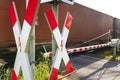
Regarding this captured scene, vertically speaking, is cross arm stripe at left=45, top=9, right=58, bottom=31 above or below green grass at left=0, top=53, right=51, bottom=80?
above

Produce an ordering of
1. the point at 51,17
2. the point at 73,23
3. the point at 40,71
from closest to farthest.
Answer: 1. the point at 51,17
2. the point at 40,71
3. the point at 73,23

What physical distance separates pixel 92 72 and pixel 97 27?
4.51 meters

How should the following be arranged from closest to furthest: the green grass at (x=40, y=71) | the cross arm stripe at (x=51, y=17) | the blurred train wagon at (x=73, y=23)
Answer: the cross arm stripe at (x=51, y=17) < the green grass at (x=40, y=71) < the blurred train wagon at (x=73, y=23)

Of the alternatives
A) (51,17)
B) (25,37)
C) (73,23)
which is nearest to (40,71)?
(51,17)

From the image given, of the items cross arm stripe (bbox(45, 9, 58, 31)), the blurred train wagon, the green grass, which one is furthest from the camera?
the blurred train wagon

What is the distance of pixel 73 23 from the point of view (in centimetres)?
704

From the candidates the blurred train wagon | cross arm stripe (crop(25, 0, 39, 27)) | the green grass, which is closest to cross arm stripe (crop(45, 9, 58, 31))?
cross arm stripe (crop(25, 0, 39, 27))

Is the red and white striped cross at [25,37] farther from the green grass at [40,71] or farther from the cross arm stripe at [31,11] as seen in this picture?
the green grass at [40,71]

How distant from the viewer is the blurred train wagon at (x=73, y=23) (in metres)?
→ 3.85

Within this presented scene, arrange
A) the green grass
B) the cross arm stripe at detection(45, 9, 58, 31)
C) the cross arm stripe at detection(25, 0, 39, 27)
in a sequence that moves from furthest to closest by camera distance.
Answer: the green grass < the cross arm stripe at detection(45, 9, 58, 31) < the cross arm stripe at detection(25, 0, 39, 27)

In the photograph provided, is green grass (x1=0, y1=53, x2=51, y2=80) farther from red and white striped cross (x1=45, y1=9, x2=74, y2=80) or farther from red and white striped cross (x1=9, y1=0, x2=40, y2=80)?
red and white striped cross (x1=9, y1=0, x2=40, y2=80)

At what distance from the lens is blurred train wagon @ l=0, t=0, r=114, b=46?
3849 millimetres

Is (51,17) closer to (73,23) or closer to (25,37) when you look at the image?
(25,37)

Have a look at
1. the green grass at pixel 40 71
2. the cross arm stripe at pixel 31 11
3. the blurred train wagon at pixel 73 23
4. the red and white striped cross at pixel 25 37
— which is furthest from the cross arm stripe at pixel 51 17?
the green grass at pixel 40 71
